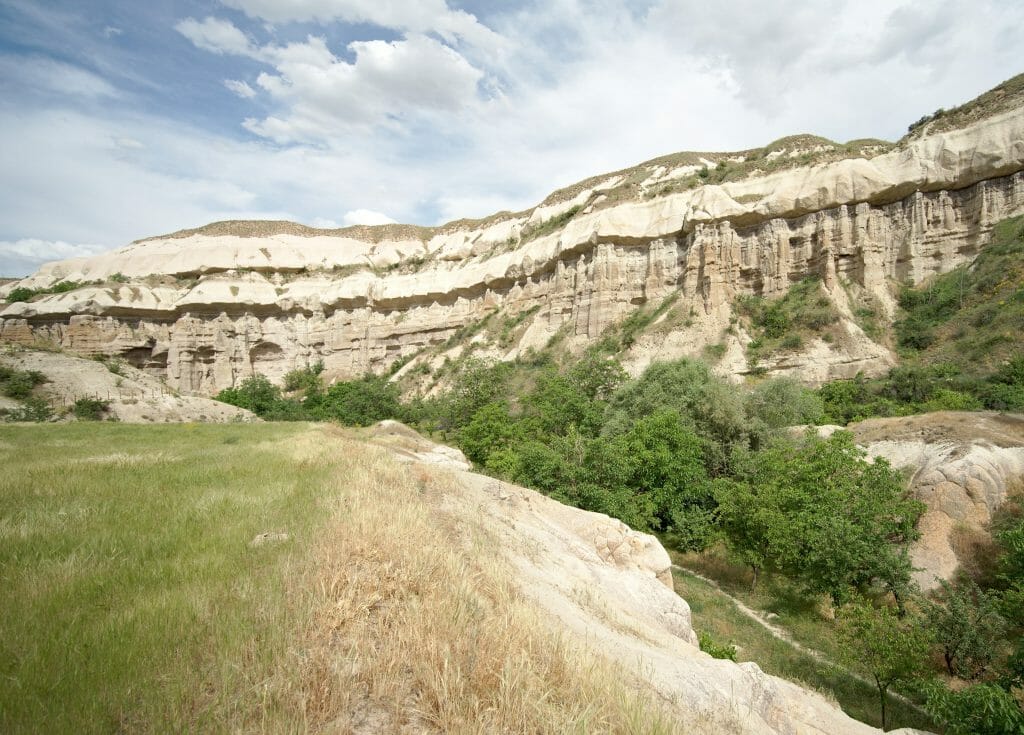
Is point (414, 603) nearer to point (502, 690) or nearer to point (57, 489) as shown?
point (502, 690)

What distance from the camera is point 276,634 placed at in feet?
8.69

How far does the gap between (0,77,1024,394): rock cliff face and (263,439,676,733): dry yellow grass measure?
1316 inches

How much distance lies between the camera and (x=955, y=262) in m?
32.3

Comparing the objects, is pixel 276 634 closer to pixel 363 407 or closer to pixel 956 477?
pixel 956 477

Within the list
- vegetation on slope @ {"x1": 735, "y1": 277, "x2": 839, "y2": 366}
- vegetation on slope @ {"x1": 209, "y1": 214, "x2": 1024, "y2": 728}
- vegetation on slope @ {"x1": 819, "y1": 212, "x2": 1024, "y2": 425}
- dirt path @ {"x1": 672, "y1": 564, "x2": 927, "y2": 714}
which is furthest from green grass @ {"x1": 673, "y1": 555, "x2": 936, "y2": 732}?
vegetation on slope @ {"x1": 735, "y1": 277, "x2": 839, "y2": 366}

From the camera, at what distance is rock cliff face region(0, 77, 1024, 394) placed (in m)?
33.0

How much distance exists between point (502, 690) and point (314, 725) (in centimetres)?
92

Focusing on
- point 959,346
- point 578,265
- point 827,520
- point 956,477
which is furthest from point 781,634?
point 578,265

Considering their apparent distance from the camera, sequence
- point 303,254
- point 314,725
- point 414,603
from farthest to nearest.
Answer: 1. point 303,254
2. point 414,603
3. point 314,725

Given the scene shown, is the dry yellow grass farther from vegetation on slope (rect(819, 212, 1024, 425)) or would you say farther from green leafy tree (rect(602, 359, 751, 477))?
vegetation on slope (rect(819, 212, 1024, 425))

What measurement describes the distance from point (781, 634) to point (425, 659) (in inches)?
527

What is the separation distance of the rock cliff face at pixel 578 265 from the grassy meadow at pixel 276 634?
3336cm

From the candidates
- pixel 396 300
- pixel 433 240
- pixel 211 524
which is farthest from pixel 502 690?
pixel 433 240

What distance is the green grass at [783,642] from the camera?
30.9ft
